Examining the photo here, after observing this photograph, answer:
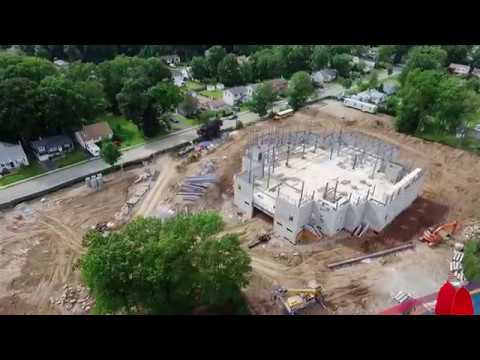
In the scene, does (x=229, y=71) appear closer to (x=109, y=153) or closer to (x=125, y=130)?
(x=125, y=130)

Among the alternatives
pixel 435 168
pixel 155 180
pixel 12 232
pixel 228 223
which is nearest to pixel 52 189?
Result: pixel 12 232

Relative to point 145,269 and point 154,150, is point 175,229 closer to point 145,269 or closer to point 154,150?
point 145,269

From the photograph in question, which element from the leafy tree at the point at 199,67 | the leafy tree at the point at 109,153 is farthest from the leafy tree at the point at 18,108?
the leafy tree at the point at 199,67

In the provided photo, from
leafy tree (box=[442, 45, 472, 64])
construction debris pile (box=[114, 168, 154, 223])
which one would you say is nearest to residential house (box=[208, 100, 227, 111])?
construction debris pile (box=[114, 168, 154, 223])

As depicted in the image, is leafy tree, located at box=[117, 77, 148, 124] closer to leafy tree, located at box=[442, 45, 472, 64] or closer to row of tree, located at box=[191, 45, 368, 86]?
row of tree, located at box=[191, 45, 368, 86]

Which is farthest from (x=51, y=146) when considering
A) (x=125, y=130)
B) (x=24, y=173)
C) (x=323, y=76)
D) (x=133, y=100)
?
(x=323, y=76)
